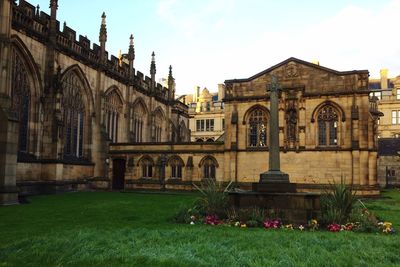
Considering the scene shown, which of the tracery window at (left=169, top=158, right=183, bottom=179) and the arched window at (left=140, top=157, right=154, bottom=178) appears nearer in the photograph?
the tracery window at (left=169, top=158, right=183, bottom=179)

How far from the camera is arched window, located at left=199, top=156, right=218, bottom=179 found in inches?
1293

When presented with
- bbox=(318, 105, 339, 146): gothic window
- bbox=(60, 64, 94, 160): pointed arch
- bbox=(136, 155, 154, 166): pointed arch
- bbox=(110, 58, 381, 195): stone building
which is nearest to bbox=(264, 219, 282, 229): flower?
bbox=(110, 58, 381, 195): stone building

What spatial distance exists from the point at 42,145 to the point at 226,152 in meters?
14.1

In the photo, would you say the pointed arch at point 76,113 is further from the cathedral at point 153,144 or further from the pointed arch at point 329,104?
the pointed arch at point 329,104

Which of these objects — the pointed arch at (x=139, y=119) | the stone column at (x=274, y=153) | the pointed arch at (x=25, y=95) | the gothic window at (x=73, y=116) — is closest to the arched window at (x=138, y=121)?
the pointed arch at (x=139, y=119)

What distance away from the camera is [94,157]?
34.9 metres

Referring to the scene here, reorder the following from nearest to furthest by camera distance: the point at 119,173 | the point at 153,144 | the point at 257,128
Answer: the point at 257,128 < the point at 153,144 < the point at 119,173

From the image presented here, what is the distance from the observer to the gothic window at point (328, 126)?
30.0 metres

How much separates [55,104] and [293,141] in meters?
17.9

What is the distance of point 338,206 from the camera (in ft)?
42.9

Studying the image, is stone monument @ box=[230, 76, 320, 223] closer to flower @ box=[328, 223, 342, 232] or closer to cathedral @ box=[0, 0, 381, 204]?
flower @ box=[328, 223, 342, 232]

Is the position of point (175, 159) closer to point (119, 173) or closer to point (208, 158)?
point (208, 158)

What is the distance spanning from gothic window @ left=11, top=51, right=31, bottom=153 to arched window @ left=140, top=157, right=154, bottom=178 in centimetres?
1087

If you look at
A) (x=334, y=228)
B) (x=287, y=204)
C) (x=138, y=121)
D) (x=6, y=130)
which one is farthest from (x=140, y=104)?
(x=334, y=228)
